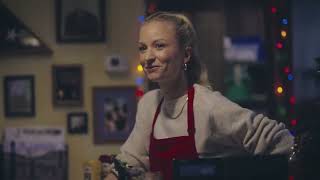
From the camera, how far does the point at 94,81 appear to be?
2104 millimetres

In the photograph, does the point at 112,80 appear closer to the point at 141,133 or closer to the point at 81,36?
the point at 81,36

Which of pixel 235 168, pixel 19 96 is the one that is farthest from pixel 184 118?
pixel 19 96

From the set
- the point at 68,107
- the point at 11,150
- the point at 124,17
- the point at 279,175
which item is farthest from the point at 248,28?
the point at 279,175

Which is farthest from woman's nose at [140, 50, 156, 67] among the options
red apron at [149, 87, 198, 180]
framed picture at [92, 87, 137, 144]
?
framed picture at [92, 87, 137, 144]

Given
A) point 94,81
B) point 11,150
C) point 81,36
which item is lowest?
point 11,150

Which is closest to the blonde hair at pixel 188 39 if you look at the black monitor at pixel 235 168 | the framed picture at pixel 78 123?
the black monitor at pixel 235 168

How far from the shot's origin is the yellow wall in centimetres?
209

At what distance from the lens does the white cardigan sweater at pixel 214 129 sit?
0.94 meters

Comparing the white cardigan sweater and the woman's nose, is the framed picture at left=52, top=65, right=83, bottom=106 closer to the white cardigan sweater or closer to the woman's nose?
the white cardigan sweater

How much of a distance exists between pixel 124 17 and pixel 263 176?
1.50 metres

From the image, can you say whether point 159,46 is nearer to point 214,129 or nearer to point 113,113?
point 214,129

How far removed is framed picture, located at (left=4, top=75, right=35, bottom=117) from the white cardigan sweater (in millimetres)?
1088

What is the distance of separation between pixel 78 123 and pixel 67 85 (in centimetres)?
18

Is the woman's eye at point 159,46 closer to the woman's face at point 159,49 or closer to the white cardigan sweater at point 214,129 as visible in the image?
the woman's face at point 159,49
